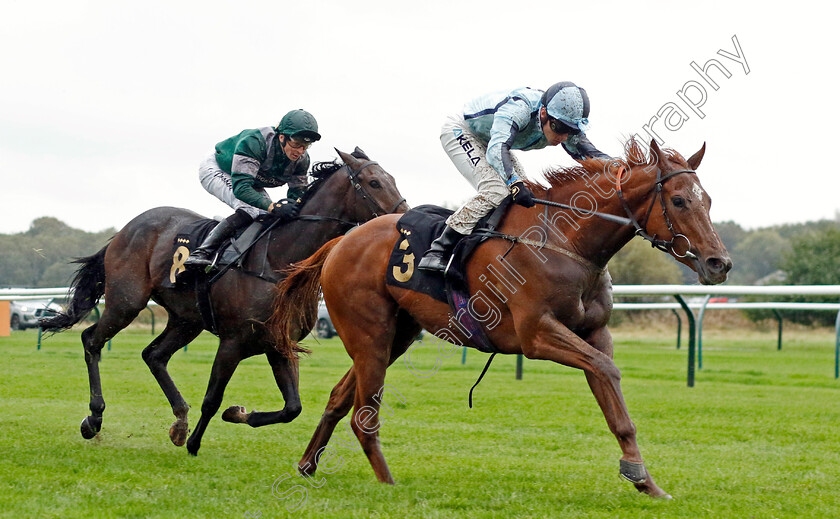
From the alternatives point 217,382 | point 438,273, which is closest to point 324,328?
point 217,382

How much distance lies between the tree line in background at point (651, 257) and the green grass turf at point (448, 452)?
126 cm

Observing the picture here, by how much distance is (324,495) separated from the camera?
4.94 meters

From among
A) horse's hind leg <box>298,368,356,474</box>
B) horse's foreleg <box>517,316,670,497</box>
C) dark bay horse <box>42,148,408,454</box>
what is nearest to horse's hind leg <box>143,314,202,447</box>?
dark bay horse <box>42,148,408,454</box>

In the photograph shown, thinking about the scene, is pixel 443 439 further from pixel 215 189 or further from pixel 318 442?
pixel 215 189

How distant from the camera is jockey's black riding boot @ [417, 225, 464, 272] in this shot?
533cm

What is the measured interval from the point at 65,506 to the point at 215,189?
3174mm

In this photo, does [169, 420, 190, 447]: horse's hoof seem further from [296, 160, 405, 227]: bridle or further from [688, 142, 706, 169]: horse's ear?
[688, 142, 706, 169]: horse's ear

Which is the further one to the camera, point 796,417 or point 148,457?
point 796,417

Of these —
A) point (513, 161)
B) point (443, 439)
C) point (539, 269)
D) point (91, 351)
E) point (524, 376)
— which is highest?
point (513, 161)

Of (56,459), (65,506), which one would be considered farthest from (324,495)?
(56,459)

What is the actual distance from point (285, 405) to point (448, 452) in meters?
1.18

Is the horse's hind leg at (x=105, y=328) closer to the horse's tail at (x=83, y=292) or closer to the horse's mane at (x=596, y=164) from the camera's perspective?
the horse's tail at (x=83, y=292)

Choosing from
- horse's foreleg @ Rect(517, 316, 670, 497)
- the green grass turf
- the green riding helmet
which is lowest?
the green grass turf

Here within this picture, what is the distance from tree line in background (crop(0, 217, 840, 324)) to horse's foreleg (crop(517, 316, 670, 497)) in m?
0.74
